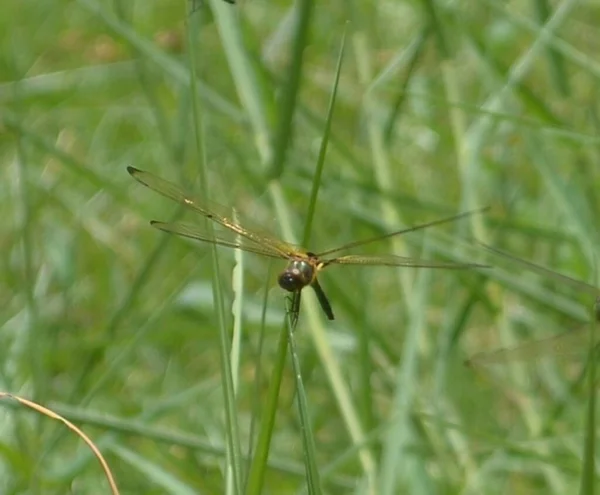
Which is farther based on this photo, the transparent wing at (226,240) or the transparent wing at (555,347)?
the transparent wing at (555,347)

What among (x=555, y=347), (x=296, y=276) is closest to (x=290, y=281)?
(x=296, y=276)

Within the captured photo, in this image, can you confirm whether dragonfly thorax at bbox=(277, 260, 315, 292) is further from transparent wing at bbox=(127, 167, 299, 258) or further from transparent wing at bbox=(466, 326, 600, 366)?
transparent wing at bbox=(466, 326, 600, 366)

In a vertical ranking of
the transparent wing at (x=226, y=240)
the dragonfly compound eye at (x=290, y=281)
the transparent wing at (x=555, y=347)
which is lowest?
the dragonfly compound eye at (x=290, y=281)

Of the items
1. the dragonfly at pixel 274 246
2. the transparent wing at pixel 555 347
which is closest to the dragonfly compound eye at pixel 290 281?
the dragonfly at pixel 274 246

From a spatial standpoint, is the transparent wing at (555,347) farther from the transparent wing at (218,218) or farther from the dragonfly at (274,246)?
the transparent wing at (218,218)

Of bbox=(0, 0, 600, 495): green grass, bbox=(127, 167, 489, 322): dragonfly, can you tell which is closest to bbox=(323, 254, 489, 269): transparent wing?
bbox=(127, 167, 489, 322): dragonfly

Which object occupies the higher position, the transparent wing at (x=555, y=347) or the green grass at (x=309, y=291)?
the green grass at (x=309, y=291)

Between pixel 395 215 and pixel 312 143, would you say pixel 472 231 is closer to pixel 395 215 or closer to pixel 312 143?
pixel 395 215
